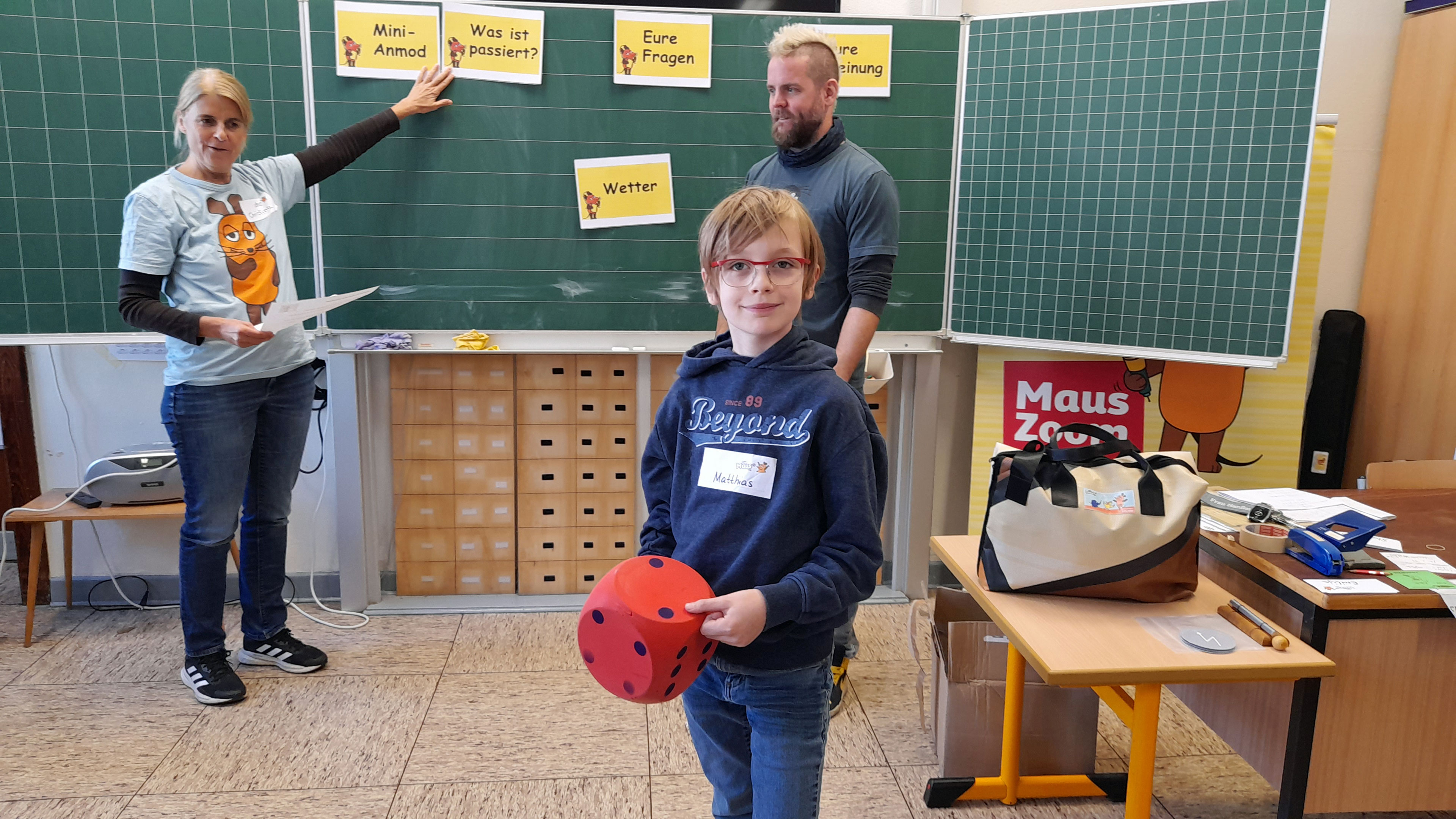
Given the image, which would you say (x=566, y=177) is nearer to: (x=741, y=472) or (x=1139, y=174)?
(x=1139, y=174)

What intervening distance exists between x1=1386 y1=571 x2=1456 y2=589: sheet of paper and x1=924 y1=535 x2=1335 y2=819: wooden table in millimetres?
279

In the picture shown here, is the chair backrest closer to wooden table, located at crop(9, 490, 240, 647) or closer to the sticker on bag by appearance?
the sticker on bag

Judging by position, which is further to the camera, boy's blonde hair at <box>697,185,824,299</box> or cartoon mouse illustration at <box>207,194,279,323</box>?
cartoon mouse illustration at <box>207,194,279,323</box>

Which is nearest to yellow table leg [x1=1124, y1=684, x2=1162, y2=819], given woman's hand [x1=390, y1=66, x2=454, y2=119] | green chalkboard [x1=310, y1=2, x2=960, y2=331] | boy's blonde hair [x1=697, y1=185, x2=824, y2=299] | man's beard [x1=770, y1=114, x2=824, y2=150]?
boy's blonde hair [x1=697, y1=185, x2=824, y2=299]

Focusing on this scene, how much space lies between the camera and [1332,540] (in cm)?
172

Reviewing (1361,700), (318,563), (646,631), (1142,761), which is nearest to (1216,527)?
(1361,700)

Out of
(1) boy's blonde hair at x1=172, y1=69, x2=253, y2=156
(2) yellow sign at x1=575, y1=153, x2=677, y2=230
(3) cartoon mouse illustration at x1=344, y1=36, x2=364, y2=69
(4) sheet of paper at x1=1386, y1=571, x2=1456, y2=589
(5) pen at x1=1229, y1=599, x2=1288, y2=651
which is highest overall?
(3) cartoon mouse illustration at x1=344, y1=36, x2=364, y2=69

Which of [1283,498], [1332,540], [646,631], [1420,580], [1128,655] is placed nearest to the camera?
[646,631]

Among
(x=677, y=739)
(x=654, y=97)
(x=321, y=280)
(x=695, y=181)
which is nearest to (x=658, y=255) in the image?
(x=695, y=181)

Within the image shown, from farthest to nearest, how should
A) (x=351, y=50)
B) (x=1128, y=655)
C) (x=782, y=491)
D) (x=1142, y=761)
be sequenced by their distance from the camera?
1. (x=351, y=50)
2. (x=1142, y=761)
3. (x=1128, y=655)
4. (x=782, y=491)

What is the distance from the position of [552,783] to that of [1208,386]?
2.41 meters

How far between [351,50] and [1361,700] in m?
3.03

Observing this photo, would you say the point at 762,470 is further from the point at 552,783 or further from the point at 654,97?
the point at 654,97

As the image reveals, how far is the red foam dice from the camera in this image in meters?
1.06
